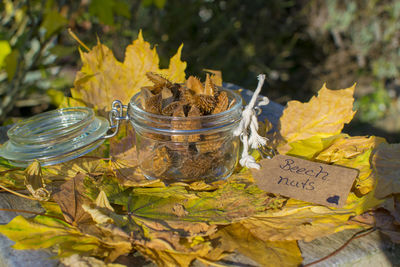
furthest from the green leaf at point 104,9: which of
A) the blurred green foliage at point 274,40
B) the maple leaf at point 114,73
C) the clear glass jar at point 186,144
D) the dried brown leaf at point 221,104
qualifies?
the dried brown leaf at point 221,104

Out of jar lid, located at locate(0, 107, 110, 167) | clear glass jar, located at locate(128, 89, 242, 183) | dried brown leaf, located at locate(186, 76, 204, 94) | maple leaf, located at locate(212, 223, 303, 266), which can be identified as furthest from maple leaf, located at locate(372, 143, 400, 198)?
jar lid, located at locate(0, 107, 110, 167)

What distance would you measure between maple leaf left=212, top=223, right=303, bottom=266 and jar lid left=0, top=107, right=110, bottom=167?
473 millimetres

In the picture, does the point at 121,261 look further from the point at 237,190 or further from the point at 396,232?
the point at 396,232

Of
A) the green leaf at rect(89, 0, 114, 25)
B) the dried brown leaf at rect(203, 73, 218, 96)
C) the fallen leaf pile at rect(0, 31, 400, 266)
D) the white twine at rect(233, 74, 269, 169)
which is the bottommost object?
the fallen leaf pile at rect(0, 31, 400, 266)

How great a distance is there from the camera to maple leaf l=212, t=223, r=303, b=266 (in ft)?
2.14

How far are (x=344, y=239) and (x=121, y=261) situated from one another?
450 mm

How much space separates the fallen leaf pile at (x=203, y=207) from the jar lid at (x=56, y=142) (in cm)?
4

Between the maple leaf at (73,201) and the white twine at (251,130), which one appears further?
the white twine at (251,130)

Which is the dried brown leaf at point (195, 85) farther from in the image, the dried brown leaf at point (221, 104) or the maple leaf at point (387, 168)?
the maple leaf at point (387, 168)

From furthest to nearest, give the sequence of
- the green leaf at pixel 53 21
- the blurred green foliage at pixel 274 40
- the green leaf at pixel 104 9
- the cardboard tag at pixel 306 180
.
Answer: the blurred green foliage at pixel 274 40 → the green leaf at pixel 104 9 → the green leaf at pixel 53 21 → the cardboard tag at pixel 306 180

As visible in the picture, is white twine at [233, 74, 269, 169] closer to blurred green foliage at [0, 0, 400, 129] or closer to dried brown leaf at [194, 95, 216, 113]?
dried brown leaf at [194, 95, 216, 113]

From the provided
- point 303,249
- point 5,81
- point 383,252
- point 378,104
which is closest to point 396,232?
point 383,252

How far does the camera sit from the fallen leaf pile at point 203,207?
660 mm

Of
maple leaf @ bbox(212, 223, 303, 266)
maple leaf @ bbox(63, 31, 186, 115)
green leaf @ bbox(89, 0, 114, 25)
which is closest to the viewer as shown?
maple leaf @ bbox(212, 223, 303, 266)
